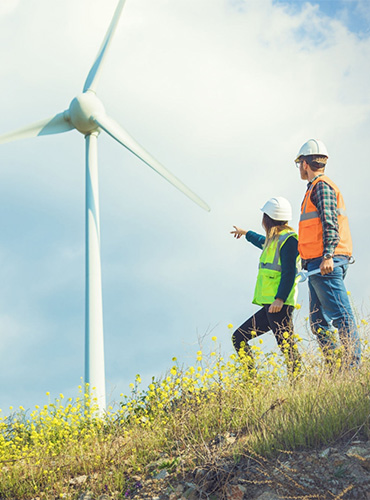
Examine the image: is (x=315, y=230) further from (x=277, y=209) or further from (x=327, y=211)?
(x=277, y=209)

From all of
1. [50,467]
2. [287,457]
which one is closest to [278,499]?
[287,457]

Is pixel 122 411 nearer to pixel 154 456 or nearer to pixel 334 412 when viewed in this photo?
pixel 154 456

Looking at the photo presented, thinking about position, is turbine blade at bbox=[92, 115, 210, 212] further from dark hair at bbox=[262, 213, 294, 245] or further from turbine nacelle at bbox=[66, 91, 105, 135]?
dark hair at bbox=[262, 213, 294, 245]

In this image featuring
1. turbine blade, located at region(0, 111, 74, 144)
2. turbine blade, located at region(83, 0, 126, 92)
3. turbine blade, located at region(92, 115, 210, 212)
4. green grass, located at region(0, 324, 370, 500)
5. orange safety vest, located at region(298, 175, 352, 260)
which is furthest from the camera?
turbine blade, located at region(83, 0, 126, 92)

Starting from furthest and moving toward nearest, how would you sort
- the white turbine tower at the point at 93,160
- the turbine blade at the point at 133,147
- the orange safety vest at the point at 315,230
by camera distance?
the turbine blade at the point at 133,147 < the white turbine tower at the point at 93,160 < the orange safety vest at the point at 315,230

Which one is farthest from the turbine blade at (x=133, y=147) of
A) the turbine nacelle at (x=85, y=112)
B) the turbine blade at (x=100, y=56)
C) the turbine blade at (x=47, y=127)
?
the turbine blade at (x=100, y=56)

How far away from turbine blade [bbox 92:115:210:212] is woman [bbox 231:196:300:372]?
6.50 metres

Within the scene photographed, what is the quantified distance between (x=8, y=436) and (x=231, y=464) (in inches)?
193

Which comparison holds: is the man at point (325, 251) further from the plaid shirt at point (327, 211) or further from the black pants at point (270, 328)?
the black pants at point (270, 328)

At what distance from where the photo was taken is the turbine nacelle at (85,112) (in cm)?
1353

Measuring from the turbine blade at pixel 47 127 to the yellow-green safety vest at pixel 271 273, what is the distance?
822 cm

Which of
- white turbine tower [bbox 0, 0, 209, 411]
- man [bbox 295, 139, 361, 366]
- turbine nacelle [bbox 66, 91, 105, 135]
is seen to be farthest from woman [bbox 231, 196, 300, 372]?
turbine nacelle [bbox 66, 91, 105, 135]

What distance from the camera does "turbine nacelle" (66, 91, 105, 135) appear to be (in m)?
13.5

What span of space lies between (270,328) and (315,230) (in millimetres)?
1317
